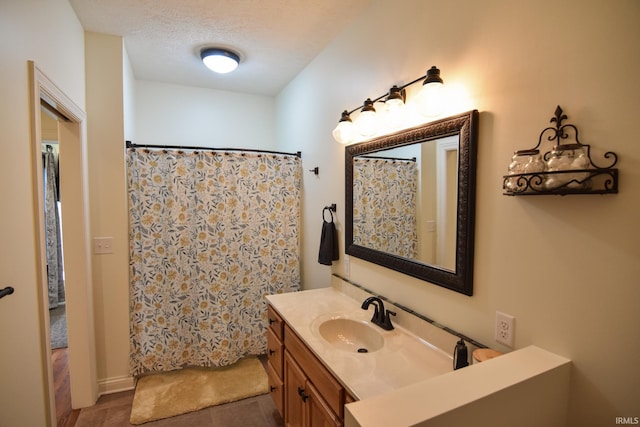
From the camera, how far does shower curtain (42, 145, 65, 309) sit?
384 cm

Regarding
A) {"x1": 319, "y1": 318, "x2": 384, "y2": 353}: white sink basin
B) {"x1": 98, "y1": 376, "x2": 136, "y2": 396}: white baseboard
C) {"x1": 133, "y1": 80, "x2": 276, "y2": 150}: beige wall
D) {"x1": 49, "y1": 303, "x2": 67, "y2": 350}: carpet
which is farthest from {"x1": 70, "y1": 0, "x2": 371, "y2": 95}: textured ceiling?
{"x1": 49, "y1": 303, "x2": 67, "y2": 350}: carpet

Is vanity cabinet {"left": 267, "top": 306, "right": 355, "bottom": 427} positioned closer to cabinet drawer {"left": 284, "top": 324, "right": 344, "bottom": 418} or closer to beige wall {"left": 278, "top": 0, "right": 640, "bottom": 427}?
cabinet drawer {"left": 284, "top": 324, "right": 344, "bottom": 418}

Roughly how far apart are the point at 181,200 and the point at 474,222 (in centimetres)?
216

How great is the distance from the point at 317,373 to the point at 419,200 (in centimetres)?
95

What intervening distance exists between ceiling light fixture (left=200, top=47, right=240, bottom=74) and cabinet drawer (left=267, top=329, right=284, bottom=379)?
6.84 feet

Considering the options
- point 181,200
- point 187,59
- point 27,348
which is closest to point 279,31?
point 187,59

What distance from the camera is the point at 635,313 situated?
0.83 m

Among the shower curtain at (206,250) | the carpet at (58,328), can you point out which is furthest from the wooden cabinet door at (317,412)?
the carpet at (58,328)

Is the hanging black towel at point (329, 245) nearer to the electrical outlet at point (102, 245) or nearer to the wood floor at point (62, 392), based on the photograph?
the electrical outlet at point (102, 245)

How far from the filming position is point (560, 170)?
90cm

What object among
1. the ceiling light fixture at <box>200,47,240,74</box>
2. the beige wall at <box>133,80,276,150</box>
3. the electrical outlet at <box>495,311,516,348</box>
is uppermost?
the ceiling light fixture at <box>200,47,240,74</box>

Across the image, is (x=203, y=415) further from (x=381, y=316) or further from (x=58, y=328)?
(x=58, y=328)

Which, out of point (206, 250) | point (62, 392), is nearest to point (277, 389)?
point (206, 250)

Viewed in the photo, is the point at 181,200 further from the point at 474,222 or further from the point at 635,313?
the point at 635,313
